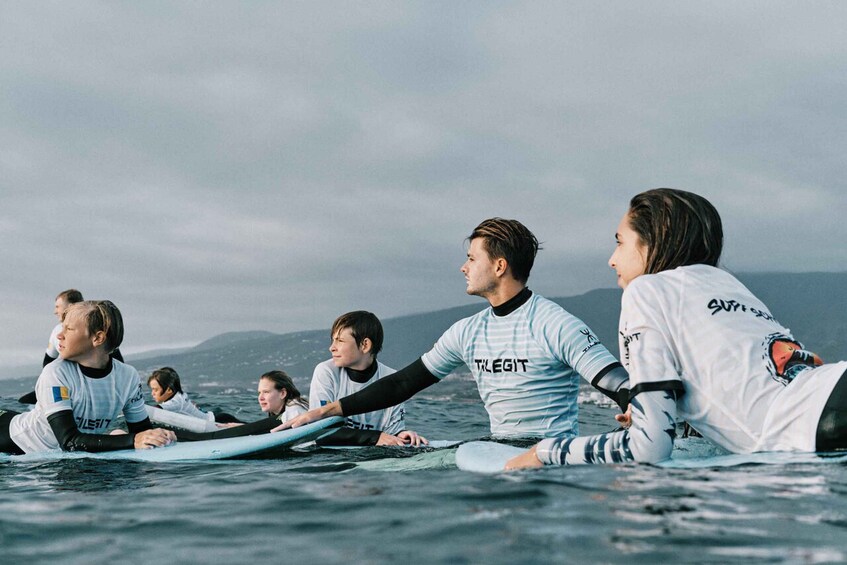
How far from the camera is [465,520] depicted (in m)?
2.78

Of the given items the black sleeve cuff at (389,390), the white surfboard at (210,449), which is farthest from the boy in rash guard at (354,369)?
the black sleeve cuff at (389,390)

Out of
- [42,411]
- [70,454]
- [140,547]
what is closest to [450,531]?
[140,547]

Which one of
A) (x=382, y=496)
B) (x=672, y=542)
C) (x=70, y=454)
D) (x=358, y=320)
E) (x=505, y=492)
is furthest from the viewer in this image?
(x=358, y=320)

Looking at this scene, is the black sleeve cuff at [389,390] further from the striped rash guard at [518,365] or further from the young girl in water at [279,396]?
the young girl in water at [279,396]

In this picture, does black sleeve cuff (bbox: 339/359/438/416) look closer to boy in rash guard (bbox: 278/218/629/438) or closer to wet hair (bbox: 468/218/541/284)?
boy in rash guard (bbox: 278/218/629/438)

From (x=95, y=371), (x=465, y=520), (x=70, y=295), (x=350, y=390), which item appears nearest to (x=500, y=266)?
(x=465, y=520)

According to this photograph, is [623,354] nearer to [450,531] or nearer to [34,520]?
[450,531]

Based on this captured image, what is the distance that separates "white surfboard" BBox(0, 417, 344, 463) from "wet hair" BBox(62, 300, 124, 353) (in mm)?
997

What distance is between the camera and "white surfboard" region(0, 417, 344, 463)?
6.68 m

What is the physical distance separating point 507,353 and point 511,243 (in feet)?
2.63

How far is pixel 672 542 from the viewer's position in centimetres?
231

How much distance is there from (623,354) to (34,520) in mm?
2821

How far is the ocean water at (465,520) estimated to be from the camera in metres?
2.34

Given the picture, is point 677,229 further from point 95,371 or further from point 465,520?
point 95,371
